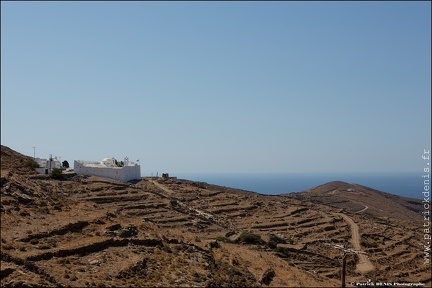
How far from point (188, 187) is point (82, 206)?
28.5 meters

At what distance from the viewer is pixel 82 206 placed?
112 ft

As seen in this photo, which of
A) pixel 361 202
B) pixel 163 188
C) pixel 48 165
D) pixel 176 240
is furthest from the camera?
pixel 361 202

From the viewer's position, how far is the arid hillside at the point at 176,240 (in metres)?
A: 22.5

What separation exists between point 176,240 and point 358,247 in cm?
2172

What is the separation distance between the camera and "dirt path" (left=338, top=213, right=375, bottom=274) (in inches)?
1464

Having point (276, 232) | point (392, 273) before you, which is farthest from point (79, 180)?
point (392, 273)

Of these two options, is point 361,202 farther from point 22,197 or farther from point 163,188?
point 22,197

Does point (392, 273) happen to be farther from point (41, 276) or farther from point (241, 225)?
point (41, 276)

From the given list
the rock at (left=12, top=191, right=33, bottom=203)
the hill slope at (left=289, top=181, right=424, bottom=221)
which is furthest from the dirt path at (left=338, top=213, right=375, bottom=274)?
the rock at (left=12, top=191, right=33, bottom=203)

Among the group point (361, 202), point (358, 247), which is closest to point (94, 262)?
point (358, 247)

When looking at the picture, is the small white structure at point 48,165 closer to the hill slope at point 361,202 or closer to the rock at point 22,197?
the rock at point 22,197

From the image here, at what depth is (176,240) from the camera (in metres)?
30.0

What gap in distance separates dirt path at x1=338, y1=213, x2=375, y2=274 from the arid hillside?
0.12 meters

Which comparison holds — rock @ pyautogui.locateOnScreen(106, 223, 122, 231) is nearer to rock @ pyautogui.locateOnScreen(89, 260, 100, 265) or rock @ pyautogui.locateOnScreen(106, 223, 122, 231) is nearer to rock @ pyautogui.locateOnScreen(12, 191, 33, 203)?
rock @ pyautogui.locateOnScreen(89, 260, 100, 265)
